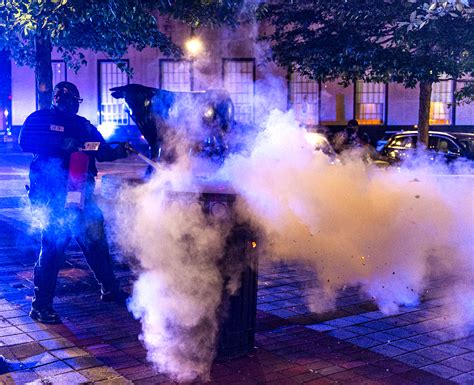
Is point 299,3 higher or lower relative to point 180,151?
higher

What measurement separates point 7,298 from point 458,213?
5918 mm

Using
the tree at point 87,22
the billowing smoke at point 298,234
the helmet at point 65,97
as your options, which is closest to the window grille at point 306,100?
the tree at point 87,22

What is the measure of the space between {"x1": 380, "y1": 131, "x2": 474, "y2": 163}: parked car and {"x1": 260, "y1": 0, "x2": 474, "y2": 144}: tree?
0.31 metres

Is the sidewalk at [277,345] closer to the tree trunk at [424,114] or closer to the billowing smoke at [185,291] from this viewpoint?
the billowing smoke at [185,291]

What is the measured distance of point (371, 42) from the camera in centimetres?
1488

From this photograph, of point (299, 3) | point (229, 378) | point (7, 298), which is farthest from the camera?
point (299, 3)

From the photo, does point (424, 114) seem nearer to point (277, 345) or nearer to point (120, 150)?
point (120, 150)

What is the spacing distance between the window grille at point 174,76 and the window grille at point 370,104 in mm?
6747

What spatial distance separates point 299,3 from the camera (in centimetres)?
1606

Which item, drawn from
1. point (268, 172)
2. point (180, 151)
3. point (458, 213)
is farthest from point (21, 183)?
point (268, 172)

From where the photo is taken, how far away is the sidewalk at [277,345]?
13.5 feet

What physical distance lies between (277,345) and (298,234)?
252 cm

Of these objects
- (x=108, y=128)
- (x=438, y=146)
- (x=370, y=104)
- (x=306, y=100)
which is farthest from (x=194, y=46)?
(x=438, y=146)

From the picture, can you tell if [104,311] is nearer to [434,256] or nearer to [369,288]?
[369,288]
